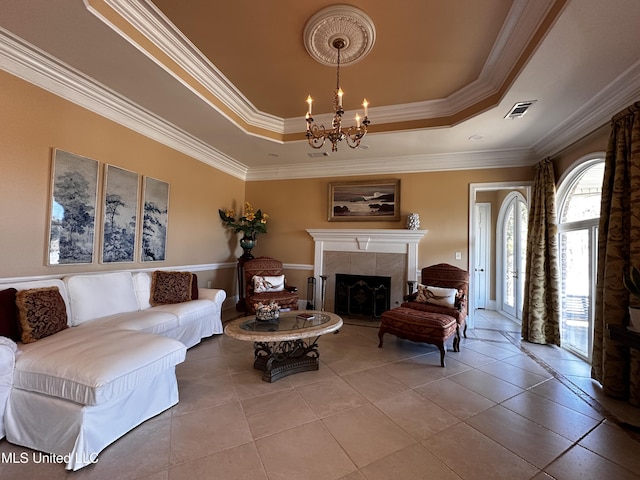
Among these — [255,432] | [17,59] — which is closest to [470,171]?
[255,432]

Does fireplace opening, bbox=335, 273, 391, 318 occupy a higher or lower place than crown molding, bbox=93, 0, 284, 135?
lower

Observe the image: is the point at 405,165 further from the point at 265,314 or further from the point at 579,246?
the point at 265,314

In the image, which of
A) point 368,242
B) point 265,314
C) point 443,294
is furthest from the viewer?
point 368,242

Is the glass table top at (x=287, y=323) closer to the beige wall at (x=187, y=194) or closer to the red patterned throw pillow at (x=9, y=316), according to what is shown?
the red patterned throw pillow at (x=9, y=316)

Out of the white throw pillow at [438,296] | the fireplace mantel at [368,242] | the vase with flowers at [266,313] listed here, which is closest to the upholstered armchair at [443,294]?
the white throw pillow at [438,296]

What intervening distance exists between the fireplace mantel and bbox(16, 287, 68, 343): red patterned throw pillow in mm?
3873

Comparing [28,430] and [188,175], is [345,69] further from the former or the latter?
[28,430]

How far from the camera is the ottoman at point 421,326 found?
3338 mm

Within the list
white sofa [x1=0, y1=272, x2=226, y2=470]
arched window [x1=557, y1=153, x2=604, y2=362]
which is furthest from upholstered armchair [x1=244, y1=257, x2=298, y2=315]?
arched window [x1=557, y1=153, x2=604, y2=362]

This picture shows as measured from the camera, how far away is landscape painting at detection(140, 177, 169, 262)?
3.94 m

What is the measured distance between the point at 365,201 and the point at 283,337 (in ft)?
11.5

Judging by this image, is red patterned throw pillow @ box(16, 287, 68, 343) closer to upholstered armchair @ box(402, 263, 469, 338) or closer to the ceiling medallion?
the ceiling medallion

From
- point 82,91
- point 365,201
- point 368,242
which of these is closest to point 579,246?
point 368,242

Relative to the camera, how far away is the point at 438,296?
4.08 m
